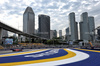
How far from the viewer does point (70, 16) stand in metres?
165

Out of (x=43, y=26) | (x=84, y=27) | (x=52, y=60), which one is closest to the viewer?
(x=52, y=60)

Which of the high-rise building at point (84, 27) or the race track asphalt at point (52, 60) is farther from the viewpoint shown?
the high-rise building at point (84, 27)

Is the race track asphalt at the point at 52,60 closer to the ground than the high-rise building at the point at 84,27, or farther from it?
closer to the ground

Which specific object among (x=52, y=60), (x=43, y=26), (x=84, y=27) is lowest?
(x=52, y=60)

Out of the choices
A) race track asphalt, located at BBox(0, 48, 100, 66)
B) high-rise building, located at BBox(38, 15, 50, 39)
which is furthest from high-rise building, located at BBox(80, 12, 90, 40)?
race track asphalt, located at BBox(0, 48, 100, 66)

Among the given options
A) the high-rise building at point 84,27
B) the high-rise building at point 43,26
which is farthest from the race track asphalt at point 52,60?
the high-rise building at point 43,26

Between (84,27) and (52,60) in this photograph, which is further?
(84,27)

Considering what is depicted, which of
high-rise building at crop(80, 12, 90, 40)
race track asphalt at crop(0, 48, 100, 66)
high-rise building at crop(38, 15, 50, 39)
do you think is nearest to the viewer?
race track asphalt at crop(0, 48, 100, 66)

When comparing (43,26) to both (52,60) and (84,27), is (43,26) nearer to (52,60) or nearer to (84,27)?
(84,27)

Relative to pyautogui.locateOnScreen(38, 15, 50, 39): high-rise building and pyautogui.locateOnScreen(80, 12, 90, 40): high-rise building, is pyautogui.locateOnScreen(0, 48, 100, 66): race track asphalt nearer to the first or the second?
pyautogui.locateOnScreen(80, 12, 90, 40): high-rise building

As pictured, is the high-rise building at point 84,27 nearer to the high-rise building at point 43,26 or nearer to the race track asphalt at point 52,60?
the high-rise building at point 43,26

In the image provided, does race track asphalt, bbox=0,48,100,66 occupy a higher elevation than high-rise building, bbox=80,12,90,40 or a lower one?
lower

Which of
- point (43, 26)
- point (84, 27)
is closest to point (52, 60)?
point (84, 27)

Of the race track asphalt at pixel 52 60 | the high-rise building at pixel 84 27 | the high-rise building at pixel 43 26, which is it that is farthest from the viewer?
the high-rise building at pixel 43 26
